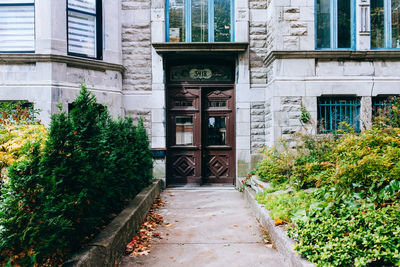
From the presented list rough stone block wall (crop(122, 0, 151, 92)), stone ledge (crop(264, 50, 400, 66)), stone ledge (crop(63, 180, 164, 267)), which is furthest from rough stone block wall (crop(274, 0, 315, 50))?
stone ledge (crop(63, 180, 164, 267))

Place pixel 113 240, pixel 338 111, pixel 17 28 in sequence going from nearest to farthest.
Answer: pixel 113 240 → pixel 17 28 → pixel 338 111

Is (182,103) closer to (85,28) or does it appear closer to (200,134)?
(200,134)

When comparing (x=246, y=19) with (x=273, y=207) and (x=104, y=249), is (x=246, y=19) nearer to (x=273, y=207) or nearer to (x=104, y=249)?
(x=273, y=207)

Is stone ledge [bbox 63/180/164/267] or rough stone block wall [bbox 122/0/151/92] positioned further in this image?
rough stone block wall [bbox 122/0/151/92]

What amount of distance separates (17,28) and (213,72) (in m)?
5.69

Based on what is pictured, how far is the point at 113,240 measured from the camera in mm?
3504

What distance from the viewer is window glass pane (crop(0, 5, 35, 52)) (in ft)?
25.0

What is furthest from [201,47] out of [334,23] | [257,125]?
[334,23]

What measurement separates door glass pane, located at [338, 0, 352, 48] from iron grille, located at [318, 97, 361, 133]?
1.60 metres

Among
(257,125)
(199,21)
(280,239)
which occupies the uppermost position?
(199,21)

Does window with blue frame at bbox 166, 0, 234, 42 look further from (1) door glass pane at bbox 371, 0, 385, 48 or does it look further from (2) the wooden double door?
(1) door glass pane at bbox 371, 0, 385, 48

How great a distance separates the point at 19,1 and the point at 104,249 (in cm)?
758

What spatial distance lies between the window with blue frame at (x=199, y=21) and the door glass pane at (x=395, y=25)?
15.1 feet

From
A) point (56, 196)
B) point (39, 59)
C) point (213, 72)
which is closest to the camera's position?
point (56, 196)
